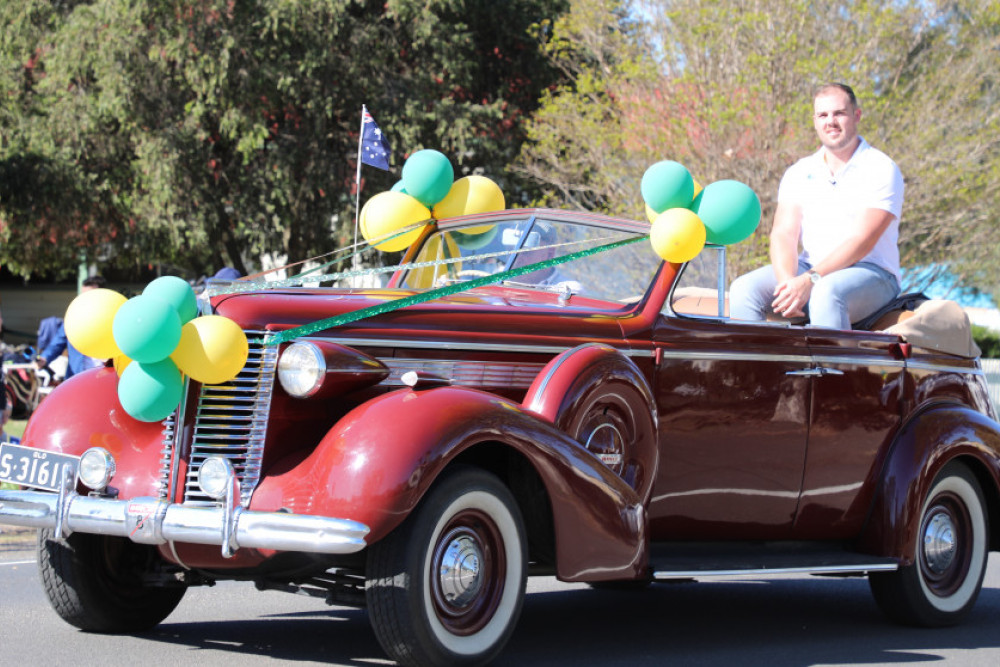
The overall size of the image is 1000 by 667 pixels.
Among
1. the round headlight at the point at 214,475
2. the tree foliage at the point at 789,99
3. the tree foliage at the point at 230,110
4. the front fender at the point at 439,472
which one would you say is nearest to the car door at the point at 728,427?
the front fender at the point at 439,472

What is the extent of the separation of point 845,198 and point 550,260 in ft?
5.92

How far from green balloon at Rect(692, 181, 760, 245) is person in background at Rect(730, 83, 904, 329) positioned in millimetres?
793

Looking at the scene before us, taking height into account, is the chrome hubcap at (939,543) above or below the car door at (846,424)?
below

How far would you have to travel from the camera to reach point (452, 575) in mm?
4219

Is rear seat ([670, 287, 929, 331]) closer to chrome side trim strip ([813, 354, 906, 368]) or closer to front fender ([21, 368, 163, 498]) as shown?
chrome side trim strip ([813, 354, 906, 368])

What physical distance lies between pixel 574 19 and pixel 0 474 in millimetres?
16660

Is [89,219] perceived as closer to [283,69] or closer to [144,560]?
[283,69]

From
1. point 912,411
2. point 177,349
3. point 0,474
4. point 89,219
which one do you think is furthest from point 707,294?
point 89,219

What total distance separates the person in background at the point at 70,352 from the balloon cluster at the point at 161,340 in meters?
0.84

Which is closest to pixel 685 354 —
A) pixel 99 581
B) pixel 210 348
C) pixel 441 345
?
pixel 441 345

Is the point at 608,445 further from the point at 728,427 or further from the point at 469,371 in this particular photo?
the point at 728,427

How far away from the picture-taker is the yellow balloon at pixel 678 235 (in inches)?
209

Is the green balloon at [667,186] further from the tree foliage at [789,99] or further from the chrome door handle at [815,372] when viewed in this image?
the tree foliage at [789,99]

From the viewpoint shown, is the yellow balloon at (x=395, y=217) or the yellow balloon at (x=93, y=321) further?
the yellow balloon at (x=395, y=217)
